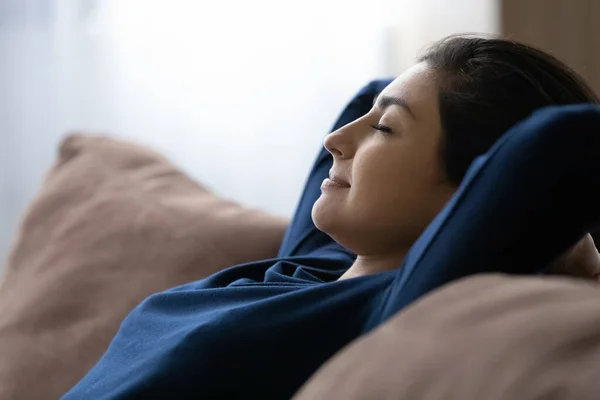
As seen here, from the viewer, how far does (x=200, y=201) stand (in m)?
1.41

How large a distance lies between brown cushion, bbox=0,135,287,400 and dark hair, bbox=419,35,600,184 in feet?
1.64

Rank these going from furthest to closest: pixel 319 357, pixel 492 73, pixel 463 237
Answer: pixel 492 73 → pixel 319 357 → pixel 463 237

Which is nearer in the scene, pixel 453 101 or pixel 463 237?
pixel 463 237

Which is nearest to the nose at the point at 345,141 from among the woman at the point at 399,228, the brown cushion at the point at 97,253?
the woman at the point at 399,228

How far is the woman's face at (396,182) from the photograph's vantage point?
35.4 inches

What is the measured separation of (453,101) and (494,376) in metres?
0.46

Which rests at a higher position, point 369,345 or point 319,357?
point 369,345

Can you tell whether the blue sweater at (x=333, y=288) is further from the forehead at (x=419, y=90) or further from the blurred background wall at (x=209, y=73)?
the blurred background wall at (x=209, y=73)

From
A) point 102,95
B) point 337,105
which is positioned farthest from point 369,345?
point 102,95

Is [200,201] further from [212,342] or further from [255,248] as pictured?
[212,342]

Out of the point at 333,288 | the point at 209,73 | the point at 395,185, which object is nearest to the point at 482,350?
the point at 333,288

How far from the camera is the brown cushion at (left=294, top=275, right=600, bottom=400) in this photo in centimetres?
48

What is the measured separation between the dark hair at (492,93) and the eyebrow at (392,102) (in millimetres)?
37

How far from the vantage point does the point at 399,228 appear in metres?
0.91
